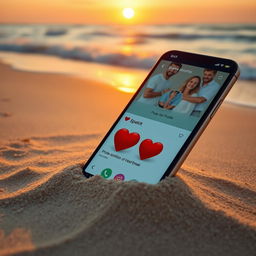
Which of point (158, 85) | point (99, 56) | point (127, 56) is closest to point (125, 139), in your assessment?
point (158, 85)

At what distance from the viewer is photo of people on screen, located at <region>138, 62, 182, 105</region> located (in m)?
1.98

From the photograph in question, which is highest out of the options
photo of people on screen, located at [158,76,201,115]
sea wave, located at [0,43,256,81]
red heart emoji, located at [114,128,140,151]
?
photo of people on screen, located at [158,76,201,115]

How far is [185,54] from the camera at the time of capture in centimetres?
204

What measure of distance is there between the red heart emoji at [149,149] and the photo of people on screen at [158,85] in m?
0.25

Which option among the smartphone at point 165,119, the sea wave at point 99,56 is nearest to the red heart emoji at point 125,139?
the smartphone at point 165,119

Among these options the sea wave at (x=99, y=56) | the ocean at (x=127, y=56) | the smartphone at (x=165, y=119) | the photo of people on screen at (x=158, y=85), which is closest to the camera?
the smartphone at (x=165, y=119)

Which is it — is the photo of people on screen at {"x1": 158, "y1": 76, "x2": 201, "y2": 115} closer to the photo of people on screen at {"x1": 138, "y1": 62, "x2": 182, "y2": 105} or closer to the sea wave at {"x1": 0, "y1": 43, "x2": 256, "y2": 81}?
the photo of people on screen at {"x1": 138, "y1": 62, "x2": 182, "y2": 105}

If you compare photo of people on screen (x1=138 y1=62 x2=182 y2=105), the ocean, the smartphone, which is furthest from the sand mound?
the ocean

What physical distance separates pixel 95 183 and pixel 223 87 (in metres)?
0.72

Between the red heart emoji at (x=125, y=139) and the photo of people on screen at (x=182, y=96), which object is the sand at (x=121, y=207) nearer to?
the red heart emoji at (x=125, y=139)

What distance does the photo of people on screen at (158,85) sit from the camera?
198 cm

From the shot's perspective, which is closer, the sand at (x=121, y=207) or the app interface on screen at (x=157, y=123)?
the sand at (x=121, y=207)

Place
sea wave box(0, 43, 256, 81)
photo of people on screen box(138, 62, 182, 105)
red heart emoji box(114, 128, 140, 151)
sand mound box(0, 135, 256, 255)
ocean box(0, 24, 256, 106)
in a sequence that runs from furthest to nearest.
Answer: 1. sea wave box(0, 43, 256, 81)
2. ocean box(0, 24, 256, 106)
3. photo of people on screen box(138, 62, 182, 105)
4. red heart emoji box(114, 128, 140, 151)
5. sand mound box(0, 135, 256, 255)

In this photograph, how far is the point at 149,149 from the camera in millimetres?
1793
